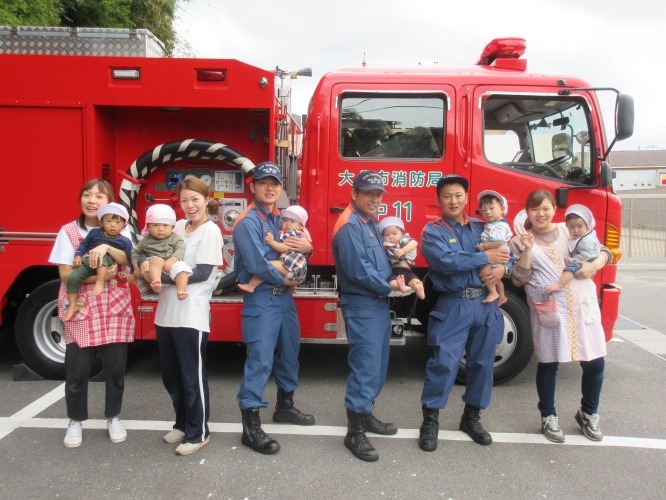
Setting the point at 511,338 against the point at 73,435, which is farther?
the point at 511,338

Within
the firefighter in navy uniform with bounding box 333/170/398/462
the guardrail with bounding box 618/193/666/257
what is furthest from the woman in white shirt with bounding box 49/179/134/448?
the guardrail with bounding box 618/193/666/257

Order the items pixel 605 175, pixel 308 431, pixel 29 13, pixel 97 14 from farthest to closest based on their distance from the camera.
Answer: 1. pixel 97 14
2. pixel 29 13
3. pixel 605 175
4. pixel 308 431

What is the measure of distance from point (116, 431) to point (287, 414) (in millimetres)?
1127

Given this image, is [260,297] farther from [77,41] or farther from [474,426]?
[77,41]

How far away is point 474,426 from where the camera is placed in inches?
144

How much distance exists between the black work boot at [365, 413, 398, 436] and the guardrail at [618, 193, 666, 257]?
1381 centimetres

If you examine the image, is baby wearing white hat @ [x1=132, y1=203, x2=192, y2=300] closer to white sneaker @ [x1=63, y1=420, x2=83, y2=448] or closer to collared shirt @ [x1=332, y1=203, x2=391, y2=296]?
collared shirt @ [x1=332, y1=203, x2=391, y2=296]

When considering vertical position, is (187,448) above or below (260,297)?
below

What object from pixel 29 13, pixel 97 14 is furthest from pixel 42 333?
pixel 97 14

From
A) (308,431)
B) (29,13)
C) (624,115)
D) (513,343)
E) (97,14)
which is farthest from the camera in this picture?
(97,14)

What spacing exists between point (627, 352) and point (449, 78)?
11.9 feet

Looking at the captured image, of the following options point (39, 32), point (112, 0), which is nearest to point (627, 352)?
point (39, 32)

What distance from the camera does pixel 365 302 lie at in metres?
3.40

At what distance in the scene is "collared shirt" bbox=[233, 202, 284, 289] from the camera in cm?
334
